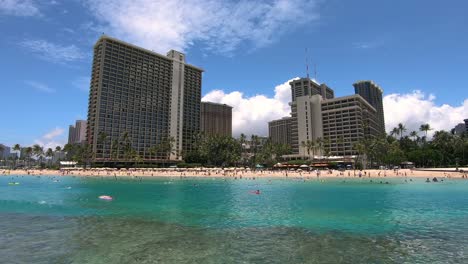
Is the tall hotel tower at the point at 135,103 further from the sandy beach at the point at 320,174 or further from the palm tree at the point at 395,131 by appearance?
the palm tree at the point at 395,131

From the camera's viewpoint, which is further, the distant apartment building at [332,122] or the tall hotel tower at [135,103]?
the distant apartment building at [332,122]

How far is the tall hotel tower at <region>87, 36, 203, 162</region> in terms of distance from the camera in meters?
157

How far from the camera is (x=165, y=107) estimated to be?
189 meters

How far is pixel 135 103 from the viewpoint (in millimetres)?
175250

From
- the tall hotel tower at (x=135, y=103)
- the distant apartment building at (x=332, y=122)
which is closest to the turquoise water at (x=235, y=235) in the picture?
the tall hotel tower at (x=135, y=103)

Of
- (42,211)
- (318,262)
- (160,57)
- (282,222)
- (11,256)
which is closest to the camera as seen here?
(318,262)

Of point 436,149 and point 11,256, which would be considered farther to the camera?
point 436,149

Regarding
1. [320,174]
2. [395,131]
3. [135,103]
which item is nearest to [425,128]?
[395,131]

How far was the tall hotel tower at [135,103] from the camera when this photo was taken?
515 ft

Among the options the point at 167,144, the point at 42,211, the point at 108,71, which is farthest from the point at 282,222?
the point at 108,71

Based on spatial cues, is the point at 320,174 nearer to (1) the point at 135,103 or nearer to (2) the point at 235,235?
(2) the point at 235,235

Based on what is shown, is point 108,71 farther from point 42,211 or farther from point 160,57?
point 42,211

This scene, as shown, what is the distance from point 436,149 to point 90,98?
568ft

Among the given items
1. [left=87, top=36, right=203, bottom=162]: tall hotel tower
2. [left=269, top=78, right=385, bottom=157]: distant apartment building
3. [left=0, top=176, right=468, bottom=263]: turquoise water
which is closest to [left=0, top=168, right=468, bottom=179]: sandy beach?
[left=87, top=36, right=203, bottom=162]: tall hotel tower
